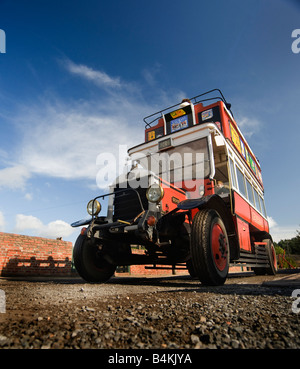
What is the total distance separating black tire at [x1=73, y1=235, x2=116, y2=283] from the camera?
417cm

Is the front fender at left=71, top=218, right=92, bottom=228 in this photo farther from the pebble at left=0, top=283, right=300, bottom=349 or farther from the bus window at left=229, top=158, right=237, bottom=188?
the bus window at left=229, top=158, right=237, bottom=188

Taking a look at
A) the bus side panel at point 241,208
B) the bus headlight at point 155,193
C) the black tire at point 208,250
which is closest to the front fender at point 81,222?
the bus headlight at point 155,193

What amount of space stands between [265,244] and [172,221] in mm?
4618

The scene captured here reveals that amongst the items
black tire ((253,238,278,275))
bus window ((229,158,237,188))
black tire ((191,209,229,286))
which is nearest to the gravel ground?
black tire ((191,209,229,286))

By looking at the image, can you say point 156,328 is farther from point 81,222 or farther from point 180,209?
point 81,222

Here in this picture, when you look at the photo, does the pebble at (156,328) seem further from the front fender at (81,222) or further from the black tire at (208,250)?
the front fender at (81,222)

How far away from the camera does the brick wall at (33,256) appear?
7.15 metres

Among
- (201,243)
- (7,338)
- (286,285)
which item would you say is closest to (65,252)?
(201,243)

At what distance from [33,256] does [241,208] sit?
6713 mm

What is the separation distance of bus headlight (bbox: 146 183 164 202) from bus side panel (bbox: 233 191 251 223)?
1.78 metres

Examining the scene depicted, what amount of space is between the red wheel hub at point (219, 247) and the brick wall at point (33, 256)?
6.54 meters

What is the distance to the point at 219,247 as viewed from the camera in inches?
140
